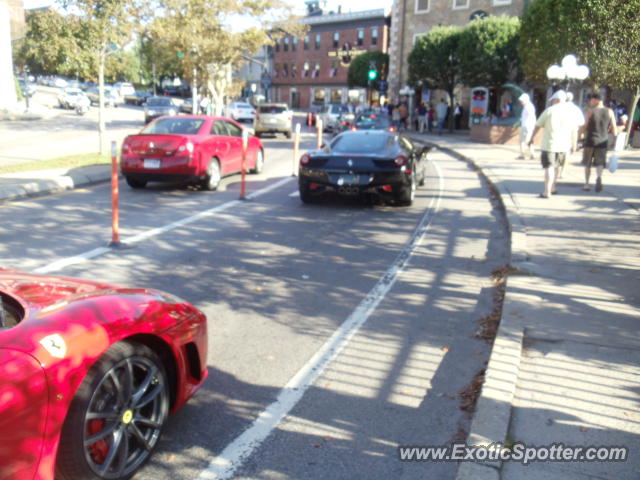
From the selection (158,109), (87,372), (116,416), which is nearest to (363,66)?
(158,109)

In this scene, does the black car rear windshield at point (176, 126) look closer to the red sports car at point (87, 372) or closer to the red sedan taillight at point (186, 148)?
the red sedan taillight at point (186, 148)

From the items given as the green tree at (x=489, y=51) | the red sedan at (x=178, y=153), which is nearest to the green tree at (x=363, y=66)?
the green tree at (x=489, y=51)

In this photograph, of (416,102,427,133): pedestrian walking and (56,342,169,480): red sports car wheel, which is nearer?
(56,342,169,480): red sports car wheel

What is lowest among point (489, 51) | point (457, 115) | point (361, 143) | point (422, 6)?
point (361, 143)

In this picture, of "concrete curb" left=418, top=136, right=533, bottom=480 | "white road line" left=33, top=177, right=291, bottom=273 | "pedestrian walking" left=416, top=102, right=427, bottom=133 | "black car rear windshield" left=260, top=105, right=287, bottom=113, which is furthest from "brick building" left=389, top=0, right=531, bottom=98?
"concrete curb" left=418, top=136, right=533, bottom=480

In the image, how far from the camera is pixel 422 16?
167 feet

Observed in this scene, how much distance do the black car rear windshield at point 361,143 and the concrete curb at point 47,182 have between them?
5.50 m

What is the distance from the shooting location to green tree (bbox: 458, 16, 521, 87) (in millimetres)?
38344

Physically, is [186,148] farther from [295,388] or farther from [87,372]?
[87,372]

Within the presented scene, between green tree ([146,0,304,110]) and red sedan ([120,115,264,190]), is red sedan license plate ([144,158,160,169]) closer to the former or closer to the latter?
red sedan ([120,115,264,190])

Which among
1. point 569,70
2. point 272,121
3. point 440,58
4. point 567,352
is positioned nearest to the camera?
point 567,352

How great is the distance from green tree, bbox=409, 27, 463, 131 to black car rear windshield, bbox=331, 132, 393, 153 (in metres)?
29.9

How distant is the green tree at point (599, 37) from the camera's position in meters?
21.8

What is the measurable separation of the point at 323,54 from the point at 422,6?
30.3 meters
